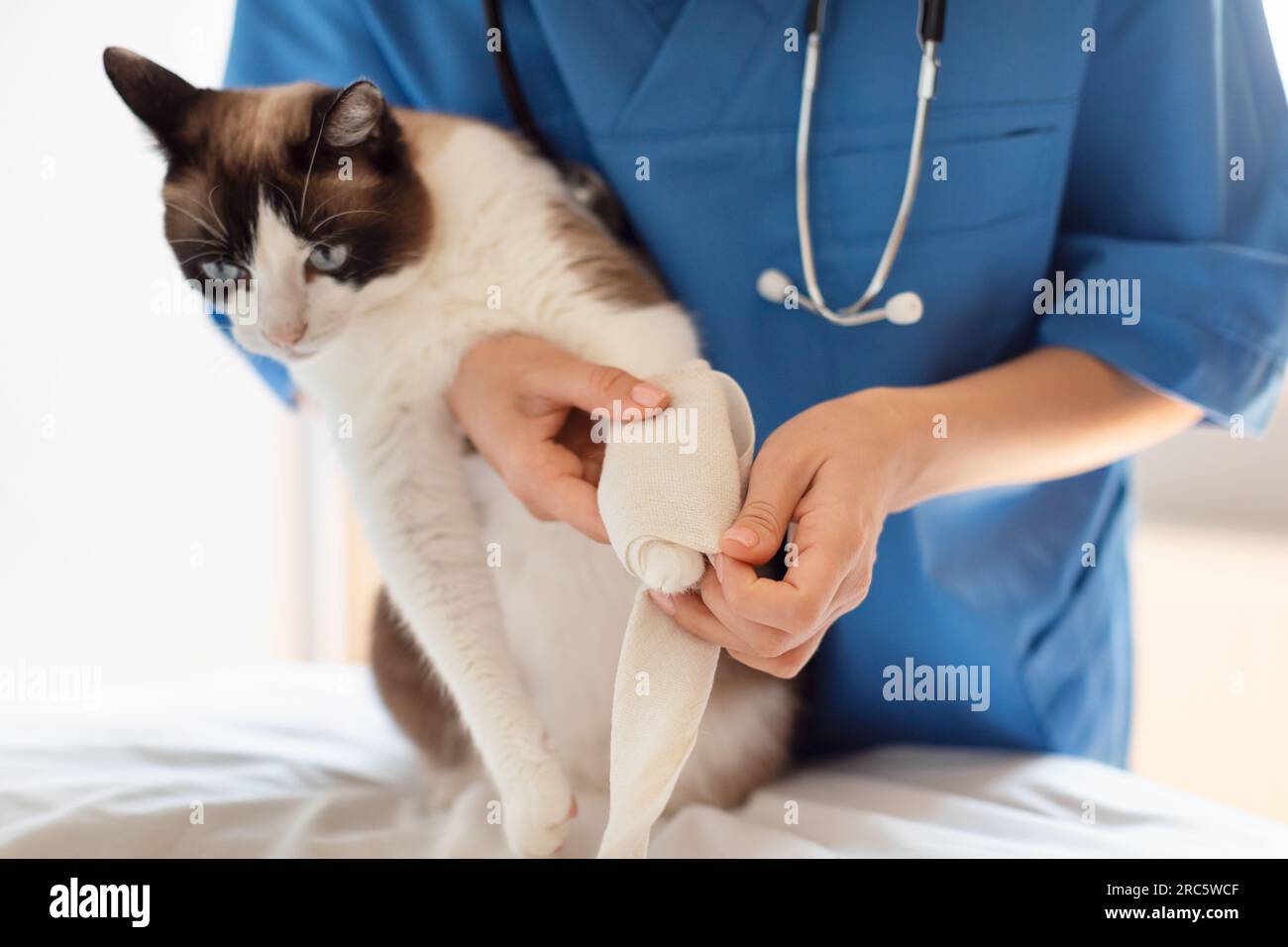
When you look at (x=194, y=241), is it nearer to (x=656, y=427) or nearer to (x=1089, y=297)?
(x=656, y=427)

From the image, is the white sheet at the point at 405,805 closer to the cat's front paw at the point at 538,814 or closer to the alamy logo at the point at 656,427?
the cat's front paw at the point at 538,814

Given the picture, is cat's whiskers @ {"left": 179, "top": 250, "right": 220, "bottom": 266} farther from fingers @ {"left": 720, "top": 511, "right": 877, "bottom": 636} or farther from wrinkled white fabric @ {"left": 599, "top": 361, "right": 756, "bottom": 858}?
fingers @ {"left": 720, "top": 511, "right": 877, "bottom": 636}

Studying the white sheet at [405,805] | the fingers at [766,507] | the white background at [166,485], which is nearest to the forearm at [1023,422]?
the fingers at [766,507]

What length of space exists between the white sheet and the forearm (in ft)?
0.86

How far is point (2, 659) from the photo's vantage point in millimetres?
1193

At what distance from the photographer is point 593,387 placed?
0.72 meters

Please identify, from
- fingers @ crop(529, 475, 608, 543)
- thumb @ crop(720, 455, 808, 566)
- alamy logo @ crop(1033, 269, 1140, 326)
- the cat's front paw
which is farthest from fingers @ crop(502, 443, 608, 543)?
alamy logo @ crop(1033, 269, 1140, 326)

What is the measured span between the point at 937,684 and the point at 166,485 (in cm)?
101

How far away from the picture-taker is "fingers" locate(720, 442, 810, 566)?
1.96 ft

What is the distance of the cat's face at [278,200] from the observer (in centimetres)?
77

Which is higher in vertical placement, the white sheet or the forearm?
the forearm

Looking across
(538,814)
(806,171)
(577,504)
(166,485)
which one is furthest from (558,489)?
(166,485)
